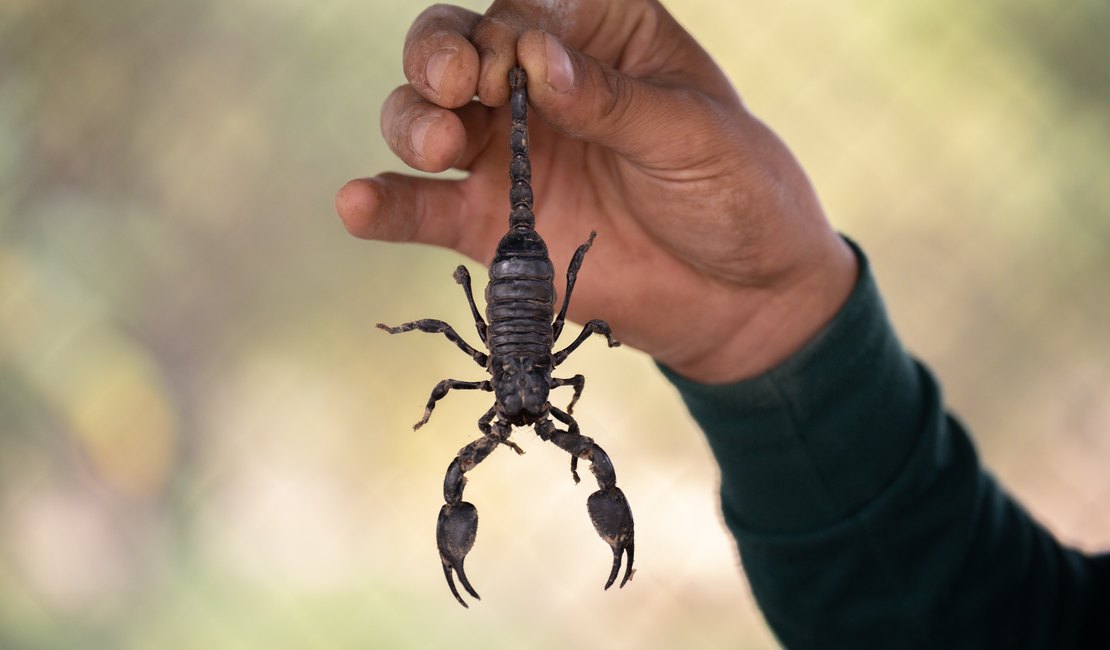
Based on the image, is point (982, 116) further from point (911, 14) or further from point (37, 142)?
point (37, 142)

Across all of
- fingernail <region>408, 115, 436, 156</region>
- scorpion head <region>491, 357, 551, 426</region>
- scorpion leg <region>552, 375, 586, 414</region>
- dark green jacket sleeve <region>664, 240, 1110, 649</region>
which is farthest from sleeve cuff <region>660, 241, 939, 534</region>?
fingernail <region>408, 115, 436, 156</region>

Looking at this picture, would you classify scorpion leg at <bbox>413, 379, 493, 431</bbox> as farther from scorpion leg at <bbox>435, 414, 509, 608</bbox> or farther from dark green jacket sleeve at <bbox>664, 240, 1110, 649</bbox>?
dark green jacket sleeve at <bbox>664, 240, 1110, 649</bbox>

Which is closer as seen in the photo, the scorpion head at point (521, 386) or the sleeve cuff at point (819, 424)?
the scorpion head at point (521, 386)

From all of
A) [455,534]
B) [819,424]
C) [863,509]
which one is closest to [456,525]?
[455,534]

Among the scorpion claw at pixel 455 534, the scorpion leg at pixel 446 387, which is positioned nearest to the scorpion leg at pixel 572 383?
the scorpion leg at pixel 446 387

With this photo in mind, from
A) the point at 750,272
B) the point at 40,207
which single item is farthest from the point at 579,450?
the point at 40,207

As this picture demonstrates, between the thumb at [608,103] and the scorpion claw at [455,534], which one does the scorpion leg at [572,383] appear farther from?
the thumb at [608,103]

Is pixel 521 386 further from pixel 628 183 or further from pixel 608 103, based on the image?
pixel 628 183
